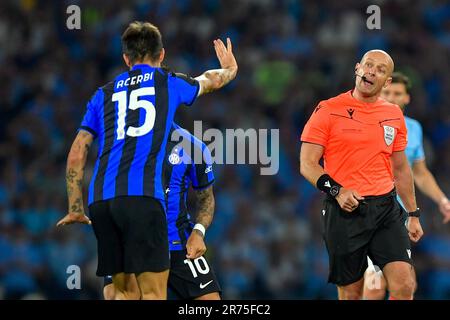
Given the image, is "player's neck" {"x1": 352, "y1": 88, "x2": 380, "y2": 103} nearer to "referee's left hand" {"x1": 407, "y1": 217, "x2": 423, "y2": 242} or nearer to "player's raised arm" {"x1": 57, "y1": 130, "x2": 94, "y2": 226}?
"referee's left hand" {"x1": 407, "y1": 217, "x2": 423, "y2": 242}

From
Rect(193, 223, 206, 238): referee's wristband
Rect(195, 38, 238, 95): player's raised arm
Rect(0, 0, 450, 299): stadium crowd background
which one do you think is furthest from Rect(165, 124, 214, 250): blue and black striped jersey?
Rect(0, 0, 450, 299): stadium crowd background

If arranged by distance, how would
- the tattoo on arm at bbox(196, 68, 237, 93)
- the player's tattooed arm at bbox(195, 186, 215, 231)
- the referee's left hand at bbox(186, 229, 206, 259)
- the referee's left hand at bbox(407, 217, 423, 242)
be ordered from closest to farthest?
the tattoo on arm at bbox(196, 68, 237, 93), the referee's left hand at bbox(186, 229, 206, 259), the player's tattooed arm at bbox(195, 186, 215, 231), the referee's left hand at bbox(407, 217, 423, 242)

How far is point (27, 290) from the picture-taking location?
10.8 meters

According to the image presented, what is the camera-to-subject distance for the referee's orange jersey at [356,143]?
22.5 feet

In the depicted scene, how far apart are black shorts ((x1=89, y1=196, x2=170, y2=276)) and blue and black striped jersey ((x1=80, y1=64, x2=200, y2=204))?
64 millimetres

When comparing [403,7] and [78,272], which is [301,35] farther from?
[78,272]

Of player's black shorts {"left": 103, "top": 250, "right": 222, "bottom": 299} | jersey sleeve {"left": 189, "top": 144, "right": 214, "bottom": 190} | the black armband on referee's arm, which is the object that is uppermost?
jersey sleeve {"left": 189, "top": 144, "right": 214, "bottom": 190}

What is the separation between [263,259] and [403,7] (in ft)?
15.4

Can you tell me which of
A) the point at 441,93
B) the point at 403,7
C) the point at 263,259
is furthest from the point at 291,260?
the point at 403,7

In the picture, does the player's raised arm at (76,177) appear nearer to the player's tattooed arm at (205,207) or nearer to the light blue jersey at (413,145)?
the player's tattooed arm at (205,207)

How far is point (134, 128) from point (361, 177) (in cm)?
196

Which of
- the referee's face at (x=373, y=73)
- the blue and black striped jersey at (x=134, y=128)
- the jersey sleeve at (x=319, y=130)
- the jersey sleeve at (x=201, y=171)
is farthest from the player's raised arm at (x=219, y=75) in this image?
the referee's face at (x=373, y=73)

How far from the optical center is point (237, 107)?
12.3m

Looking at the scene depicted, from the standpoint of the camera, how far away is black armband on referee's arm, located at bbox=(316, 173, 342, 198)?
6668 millimetres
